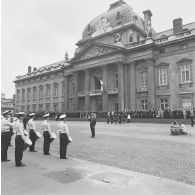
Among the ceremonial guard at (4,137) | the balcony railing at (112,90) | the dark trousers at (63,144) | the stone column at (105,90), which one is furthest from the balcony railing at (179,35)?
the ceremonial guard at (4,137)

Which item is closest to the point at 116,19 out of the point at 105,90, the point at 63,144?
the point at 105,90

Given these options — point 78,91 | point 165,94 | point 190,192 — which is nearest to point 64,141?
point 190,192

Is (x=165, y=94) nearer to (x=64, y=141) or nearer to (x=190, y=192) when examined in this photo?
(x=64, y=141)

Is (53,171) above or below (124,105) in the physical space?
below

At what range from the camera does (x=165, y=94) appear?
34219mm

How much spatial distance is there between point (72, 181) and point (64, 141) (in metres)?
3.47

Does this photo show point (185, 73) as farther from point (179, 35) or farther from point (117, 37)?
point (117, 37)

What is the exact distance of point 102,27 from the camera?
44.8 metres

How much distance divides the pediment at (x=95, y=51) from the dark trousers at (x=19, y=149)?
32.1 metres

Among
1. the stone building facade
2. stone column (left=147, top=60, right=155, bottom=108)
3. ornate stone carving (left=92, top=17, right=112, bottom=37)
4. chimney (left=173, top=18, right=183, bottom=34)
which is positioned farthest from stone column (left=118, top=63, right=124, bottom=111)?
chimney (left=173, top=18, right=183, bottom=34)

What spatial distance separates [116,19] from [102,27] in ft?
10.9

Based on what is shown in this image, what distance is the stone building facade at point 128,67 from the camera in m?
32.9

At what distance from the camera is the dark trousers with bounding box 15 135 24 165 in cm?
742

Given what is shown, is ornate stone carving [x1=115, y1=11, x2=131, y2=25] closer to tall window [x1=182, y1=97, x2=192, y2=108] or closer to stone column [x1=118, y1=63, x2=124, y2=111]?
stone column [x1=118, y1=63, x2=124, y2=111]
